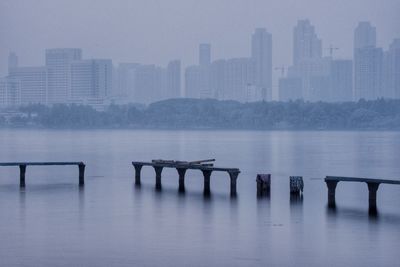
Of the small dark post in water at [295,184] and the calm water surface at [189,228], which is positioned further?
the small dark post in water at [295,184]

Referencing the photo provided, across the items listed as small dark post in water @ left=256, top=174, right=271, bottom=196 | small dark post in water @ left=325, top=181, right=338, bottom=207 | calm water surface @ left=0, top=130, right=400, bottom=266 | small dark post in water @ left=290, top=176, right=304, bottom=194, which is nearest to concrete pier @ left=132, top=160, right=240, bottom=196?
calm water surface @ left=0, top=130, right=400, bottom=266

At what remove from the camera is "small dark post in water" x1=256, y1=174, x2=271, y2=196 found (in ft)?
129

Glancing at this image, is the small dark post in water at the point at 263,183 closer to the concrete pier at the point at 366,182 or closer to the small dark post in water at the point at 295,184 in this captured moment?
the small dark post in water at the point at 295,184

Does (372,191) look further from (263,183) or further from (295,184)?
(263,183)

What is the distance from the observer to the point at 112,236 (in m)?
25.5

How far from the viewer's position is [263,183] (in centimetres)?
3972

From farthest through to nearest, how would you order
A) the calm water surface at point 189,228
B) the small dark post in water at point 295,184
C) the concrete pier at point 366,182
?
the small dark post in water at point 295,184 < the concrete pier at point 366,182 < the calm water surface at point 189,228

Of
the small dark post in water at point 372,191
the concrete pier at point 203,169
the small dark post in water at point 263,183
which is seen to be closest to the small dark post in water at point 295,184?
the small dark post in water at point 263,183

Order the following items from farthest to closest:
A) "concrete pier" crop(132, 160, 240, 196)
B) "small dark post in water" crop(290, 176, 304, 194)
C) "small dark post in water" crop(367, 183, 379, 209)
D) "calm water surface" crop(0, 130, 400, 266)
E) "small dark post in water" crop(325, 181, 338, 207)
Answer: "small dark post in water" crop(290, 176, 304, 194) → "concrete pier" crop(132, 160, 240, 196) → "small dark post in water" crop(325, 181, 338, 207) → "small dark post in water" crop(367, 183, 379, 209) → "calm water surface" crop(0, 130, 400, 266)

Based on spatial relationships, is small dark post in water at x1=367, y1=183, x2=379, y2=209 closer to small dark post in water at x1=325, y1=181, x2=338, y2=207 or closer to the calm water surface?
the calm water surface

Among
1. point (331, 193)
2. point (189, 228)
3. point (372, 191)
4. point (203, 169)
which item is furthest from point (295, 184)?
point (189, 228)

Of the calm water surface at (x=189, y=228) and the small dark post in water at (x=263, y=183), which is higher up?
the small dark post in water at (x=263, y=183)

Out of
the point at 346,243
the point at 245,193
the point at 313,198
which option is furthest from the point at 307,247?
the point at 245,193

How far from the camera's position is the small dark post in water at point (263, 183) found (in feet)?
129
